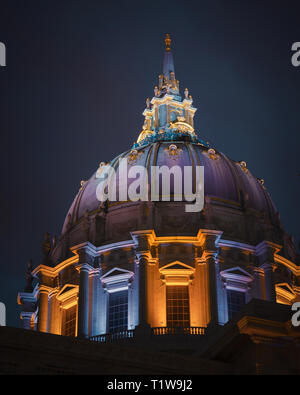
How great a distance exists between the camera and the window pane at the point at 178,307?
2286 inches

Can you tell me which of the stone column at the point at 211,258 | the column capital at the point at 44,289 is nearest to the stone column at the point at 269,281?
the stone column at the point at 211,258

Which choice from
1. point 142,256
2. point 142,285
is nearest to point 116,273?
point 142,256

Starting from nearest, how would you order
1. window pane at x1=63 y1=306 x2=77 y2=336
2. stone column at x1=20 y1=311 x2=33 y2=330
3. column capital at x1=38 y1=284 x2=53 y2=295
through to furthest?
window pane at x1=63 y1=306 x2=77 y2=336
column capital at x1=38 y1=284 x2=53 y2=295
stone column at x1=20 y1=311 x2=33 y2=330

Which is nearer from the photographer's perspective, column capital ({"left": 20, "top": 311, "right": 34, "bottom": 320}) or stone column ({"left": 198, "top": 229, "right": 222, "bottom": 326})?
stone column ({"left": 198, "top": 229, "right": 222, "bottom": 326})

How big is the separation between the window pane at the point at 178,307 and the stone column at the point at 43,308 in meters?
11.0

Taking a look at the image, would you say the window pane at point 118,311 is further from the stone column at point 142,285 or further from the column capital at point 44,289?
the column capital at point 44,289

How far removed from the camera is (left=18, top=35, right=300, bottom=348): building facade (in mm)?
58875

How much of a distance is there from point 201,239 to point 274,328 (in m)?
24.7

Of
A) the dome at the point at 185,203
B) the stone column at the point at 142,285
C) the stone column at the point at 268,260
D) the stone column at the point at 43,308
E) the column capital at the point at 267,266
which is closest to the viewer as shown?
the stone column at the point at 142,285

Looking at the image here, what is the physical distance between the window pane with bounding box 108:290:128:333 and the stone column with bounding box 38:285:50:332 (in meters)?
6.38

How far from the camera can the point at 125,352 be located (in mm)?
33312

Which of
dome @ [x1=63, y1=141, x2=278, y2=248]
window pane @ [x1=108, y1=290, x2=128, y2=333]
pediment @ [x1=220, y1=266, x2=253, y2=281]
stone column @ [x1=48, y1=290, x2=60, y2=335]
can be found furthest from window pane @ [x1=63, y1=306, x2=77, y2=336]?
pediment @ [x1=220, y1=266, x2=253, y2=281]

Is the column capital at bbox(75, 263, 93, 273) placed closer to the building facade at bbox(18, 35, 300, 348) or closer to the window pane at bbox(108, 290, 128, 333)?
the building facade at bbox(18, 35, 300, 348)
